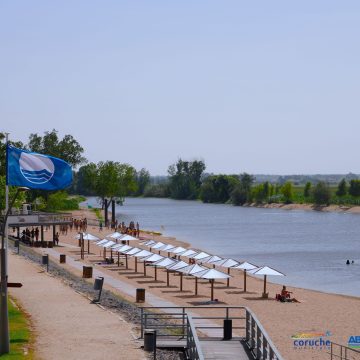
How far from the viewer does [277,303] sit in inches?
1463

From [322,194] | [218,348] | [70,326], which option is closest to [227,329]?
[218,348]

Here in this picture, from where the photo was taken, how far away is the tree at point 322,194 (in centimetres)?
18850

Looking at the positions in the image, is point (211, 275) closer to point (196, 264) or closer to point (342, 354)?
point (196, 264)

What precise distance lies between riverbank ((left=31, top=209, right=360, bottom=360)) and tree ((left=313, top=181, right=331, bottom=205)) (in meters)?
138

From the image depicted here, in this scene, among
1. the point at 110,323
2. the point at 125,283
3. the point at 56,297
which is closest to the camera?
the point at 110,323

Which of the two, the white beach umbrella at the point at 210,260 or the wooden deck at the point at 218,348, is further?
the white beach umbrella at the point at 210,260

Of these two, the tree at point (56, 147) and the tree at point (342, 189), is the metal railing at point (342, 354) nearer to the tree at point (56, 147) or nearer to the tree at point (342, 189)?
the tree at point (56, 147)

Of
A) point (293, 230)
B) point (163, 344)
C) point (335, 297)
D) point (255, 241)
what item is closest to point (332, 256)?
point (255, 241)

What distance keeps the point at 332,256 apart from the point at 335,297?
2808cm

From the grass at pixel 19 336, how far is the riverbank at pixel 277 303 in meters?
8.36

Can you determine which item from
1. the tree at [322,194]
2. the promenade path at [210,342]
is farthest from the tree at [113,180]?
the promenade path at [210,342]

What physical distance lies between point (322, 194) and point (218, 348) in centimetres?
17183

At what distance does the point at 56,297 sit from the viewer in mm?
30312

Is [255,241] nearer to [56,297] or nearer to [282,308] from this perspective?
[282,308]
